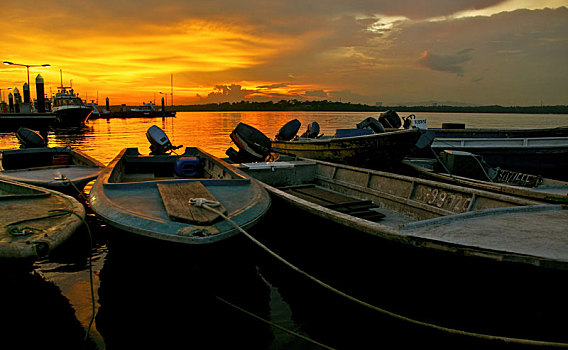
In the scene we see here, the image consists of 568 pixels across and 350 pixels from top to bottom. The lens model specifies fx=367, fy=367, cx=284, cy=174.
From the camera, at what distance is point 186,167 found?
372 inches

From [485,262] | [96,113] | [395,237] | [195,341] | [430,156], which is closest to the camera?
[485,262]

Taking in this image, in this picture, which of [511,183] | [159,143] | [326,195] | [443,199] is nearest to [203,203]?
[326,195]

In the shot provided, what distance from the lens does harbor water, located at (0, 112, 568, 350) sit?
4.34m

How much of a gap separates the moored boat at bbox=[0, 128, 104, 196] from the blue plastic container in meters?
2.44

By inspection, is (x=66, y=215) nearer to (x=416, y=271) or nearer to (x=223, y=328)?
(x=223, y=328)

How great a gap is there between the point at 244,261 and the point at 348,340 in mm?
1813

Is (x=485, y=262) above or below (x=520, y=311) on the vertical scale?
above

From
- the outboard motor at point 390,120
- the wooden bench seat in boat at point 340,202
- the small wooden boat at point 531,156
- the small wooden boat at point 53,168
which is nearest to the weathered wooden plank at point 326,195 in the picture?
the wooden bench seat in boat at point 340,202

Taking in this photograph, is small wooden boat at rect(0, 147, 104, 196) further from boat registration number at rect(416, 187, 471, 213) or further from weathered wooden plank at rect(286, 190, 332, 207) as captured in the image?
boat registration number at rect(416, 187, 471, 213)

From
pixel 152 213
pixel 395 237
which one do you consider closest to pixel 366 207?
pixel 395 237

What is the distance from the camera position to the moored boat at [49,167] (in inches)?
363

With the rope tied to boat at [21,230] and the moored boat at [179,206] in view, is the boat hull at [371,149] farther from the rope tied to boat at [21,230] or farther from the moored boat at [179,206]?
the rope tied to boat at [21,230]

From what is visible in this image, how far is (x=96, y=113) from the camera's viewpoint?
98938 mm

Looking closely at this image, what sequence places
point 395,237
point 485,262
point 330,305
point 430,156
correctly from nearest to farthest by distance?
1. point 485,262
2. point 395,237
3. point 330,305
4. point 430,156
